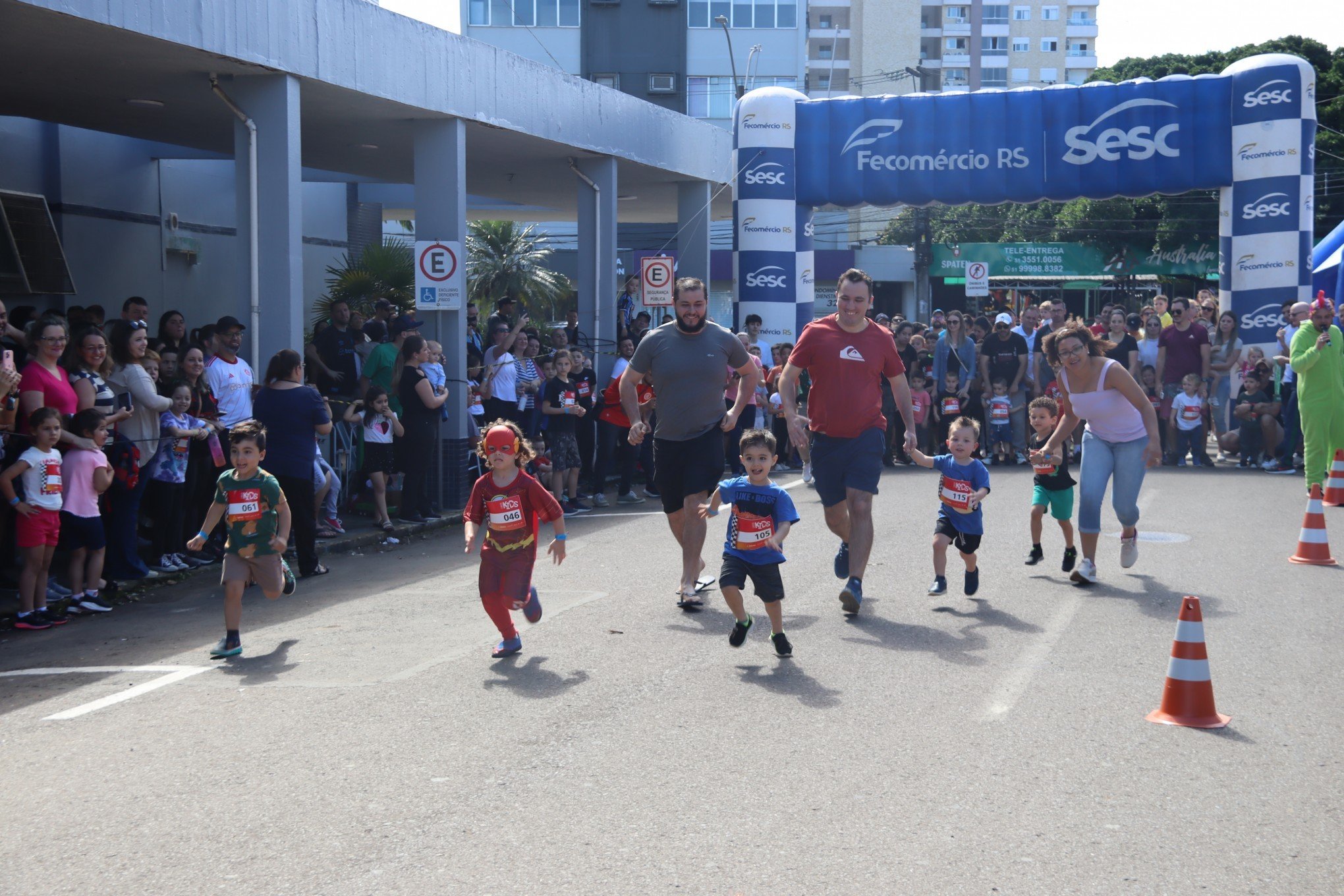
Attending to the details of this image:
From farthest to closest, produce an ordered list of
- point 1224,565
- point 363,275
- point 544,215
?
point 544,215 → point 363,275 → point 1224,565

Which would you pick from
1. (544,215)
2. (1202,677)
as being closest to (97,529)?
(1202,677)

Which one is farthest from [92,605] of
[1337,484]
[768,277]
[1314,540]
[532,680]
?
[768,277]

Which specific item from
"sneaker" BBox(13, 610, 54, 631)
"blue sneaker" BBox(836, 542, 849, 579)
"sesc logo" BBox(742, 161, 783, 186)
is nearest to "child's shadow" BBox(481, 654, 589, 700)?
"blue sneaker" BBox(836, 542, 849, 579)

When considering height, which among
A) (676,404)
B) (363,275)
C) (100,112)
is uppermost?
(100,112)

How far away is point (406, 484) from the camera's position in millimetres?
12898

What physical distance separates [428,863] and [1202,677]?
3534 mm

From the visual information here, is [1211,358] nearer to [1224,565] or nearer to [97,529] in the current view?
[1224,565]

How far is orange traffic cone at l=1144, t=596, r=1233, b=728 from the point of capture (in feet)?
19.3

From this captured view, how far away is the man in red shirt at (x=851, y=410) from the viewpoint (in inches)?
333

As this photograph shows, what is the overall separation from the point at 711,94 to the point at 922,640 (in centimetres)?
4755

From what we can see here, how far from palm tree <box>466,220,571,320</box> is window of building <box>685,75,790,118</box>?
45.8 ft

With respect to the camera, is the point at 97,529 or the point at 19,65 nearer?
the point at 97,529

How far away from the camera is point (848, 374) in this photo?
8.53 m

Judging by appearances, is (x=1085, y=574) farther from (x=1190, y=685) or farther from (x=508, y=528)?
(x=508, y=528)
